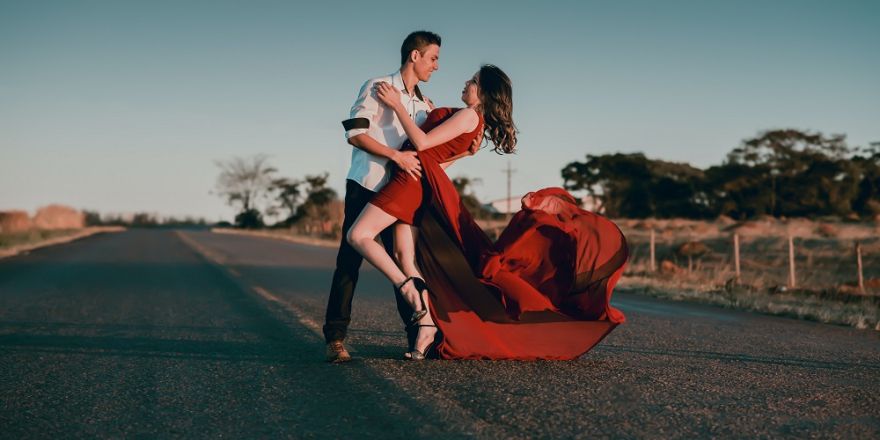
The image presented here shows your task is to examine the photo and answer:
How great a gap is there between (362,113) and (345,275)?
3.00 ft

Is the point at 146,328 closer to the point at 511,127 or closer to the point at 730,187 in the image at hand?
the point at 511,127

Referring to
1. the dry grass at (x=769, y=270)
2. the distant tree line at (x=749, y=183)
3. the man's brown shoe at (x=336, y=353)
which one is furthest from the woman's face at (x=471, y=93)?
the distant tree line at (x=749, y=183)

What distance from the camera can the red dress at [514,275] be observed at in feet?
12.8

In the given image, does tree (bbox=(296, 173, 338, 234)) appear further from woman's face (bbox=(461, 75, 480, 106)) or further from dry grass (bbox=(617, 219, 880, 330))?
woman's face (bbox=(461, 75, 480, 106))

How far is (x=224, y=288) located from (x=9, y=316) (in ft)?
9.79

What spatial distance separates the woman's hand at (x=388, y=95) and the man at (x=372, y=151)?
0.10 meters

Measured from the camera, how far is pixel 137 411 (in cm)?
295

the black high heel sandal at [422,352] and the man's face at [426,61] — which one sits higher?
the man's face at [426,61]

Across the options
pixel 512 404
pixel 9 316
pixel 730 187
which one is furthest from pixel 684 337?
pixel 730 187

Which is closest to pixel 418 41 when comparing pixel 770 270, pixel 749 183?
pixel 770 270

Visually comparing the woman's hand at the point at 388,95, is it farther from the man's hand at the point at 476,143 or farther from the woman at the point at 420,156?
the man's hand at the point at 476,143

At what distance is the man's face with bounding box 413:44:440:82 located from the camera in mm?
4027

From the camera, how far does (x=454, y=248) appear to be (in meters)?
3.96

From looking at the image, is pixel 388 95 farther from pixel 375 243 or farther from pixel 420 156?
pixel 375 243
